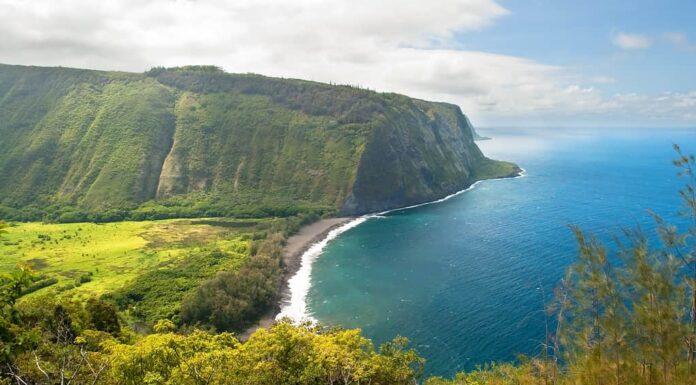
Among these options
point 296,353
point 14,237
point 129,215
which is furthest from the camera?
point 129,215

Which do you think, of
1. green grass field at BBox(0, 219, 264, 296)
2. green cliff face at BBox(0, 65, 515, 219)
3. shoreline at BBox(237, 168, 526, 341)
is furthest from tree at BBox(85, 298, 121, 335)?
green cliff face at BBox(0, 65, 515, 219)

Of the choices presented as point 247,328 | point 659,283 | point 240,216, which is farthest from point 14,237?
point 659,283

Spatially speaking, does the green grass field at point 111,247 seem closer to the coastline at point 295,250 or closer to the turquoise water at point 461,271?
the coastline at point 295,250

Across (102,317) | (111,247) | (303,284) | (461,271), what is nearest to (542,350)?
(102,317)

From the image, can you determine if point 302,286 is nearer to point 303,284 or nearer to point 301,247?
point 303,284

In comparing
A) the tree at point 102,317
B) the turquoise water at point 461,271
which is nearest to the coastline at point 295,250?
the turquoise water at point 461,271

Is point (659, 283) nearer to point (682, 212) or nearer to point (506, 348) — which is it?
point (682, 212)
